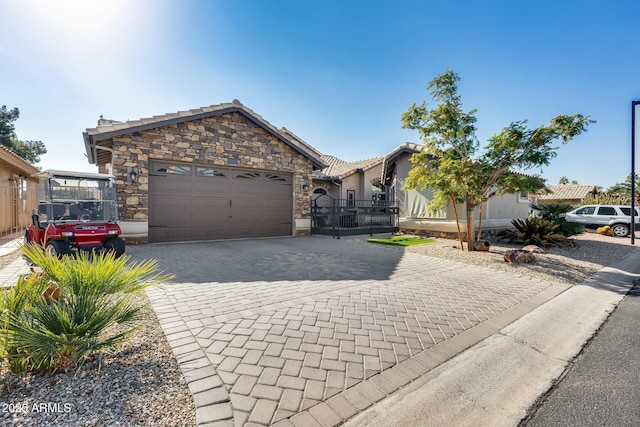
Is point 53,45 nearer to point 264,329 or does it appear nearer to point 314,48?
point 314,48

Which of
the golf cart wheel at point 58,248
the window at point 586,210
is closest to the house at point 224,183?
the golf cart wheel at point 58,248

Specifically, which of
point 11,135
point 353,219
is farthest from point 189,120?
point 11,135

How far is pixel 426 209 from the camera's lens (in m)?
12.9

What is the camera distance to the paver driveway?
2.10 meters

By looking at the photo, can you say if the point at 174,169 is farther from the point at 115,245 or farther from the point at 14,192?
the point at 14,192

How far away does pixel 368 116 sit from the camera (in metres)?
14.4

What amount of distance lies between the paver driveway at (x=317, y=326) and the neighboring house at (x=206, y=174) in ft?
11.9

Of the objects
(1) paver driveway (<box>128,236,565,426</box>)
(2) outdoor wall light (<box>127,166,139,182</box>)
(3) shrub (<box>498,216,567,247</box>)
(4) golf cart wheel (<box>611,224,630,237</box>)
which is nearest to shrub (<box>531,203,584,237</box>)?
(3) shrub (<box>498,216,567,247</box>)

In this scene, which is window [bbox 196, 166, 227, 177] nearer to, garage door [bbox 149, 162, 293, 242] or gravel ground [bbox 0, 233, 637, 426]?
garage door [bbox 149, 162, 293, 242]

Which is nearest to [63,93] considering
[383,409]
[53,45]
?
[53,45]

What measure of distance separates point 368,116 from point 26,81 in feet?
44.5

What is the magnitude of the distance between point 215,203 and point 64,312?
851 centimetres

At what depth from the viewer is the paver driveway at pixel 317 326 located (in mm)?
2100

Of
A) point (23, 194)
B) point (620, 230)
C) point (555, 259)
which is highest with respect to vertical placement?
point (23, 194)
